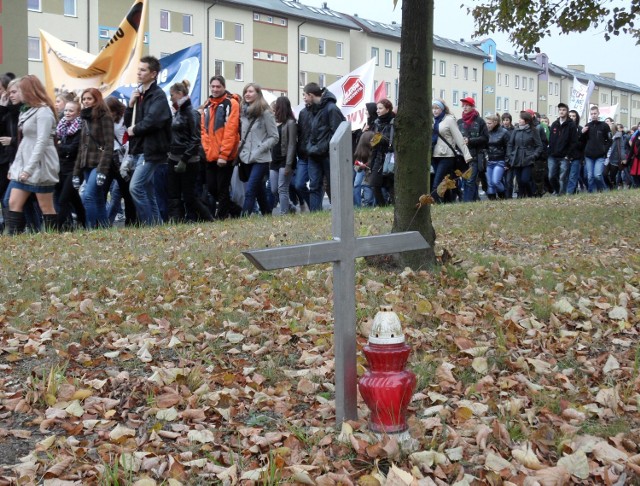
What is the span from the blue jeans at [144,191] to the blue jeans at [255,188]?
1535mm

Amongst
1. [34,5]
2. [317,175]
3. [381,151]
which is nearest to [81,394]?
[317,175]

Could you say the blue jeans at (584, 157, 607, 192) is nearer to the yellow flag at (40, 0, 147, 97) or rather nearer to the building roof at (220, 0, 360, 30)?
the yellow flag at (40, 0, 147, 97)

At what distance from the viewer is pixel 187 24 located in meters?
57.8

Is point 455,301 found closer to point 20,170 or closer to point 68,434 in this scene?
point 68,434

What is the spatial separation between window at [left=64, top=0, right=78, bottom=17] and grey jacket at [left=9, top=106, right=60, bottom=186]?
43034 millimetres

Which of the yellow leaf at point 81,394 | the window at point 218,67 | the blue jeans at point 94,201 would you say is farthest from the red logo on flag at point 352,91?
the window at point 218,67

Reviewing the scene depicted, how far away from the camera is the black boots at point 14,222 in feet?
35.9

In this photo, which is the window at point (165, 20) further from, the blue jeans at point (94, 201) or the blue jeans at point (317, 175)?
the blue jeans at point (94, 201)

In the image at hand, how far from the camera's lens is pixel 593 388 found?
4.34 m

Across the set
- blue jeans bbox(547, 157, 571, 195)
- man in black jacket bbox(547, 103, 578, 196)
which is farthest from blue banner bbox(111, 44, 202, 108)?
blue jeans bbox(547, 157, 571, 195)

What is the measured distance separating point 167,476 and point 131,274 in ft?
12.7

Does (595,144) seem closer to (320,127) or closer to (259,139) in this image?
(320,127)

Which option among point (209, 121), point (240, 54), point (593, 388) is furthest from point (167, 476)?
point (240, 54)

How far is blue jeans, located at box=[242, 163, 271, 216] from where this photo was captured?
12.9m
